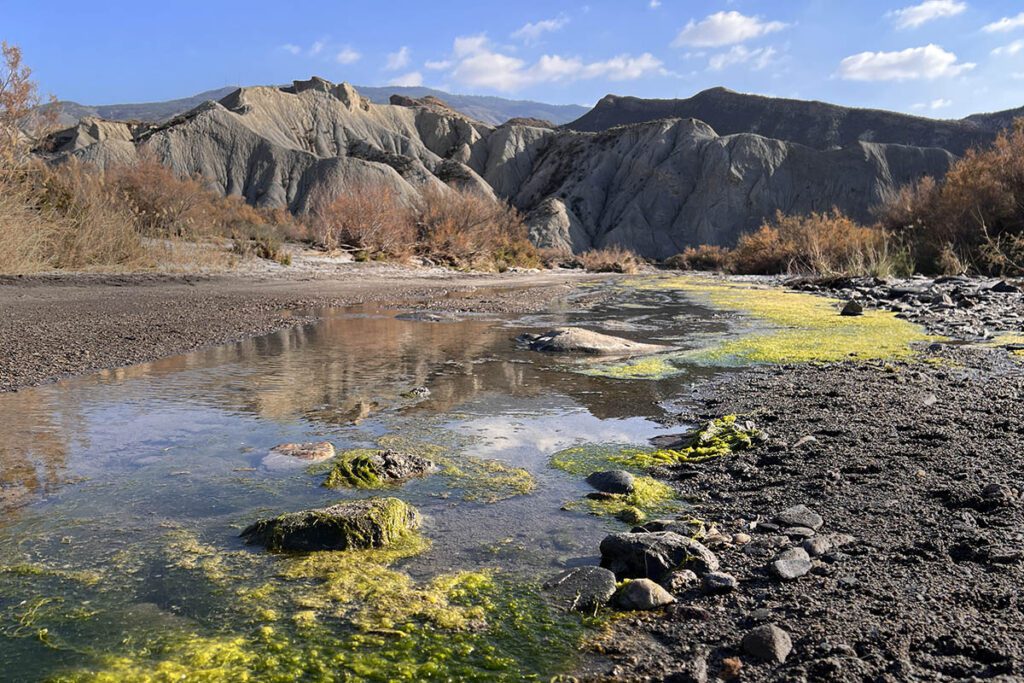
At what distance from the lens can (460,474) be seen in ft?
12.9

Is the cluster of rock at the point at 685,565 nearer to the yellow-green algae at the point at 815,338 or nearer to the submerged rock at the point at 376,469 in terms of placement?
the submerged rock at the point at 376,469

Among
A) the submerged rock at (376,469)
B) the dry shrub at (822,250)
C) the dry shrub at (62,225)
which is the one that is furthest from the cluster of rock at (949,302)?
the dry shrub at (62,225)

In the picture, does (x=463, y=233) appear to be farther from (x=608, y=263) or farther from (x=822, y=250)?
(x=822, y=250)

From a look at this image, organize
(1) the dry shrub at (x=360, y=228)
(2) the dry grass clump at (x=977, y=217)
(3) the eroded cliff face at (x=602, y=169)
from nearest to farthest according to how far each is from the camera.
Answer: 1. (2) the dry grass clump at (x=977, y=217)
2. (1) the dry shrub at (x=360, y=228)
3. (3) the eroded cliff face at (x=602, y=169)

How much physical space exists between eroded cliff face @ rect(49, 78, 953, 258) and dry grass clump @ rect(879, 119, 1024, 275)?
130ft

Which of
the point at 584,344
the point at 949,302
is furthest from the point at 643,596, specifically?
the point at 949,302

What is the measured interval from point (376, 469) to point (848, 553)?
2231 millimetres

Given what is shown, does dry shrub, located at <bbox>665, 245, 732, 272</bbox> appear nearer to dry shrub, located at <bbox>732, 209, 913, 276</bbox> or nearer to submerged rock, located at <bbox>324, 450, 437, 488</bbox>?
dry shrub, located at <bbox>732, 209, 913, 276</bbox>

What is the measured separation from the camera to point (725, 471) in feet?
Result: 12.7

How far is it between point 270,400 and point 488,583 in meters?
3.55

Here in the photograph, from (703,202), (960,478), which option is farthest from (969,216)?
(703,202)

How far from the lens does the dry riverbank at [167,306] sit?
734cm

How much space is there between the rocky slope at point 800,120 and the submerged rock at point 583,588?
8321 centimetres

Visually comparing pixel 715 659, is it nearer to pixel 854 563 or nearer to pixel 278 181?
pixel 854 563
